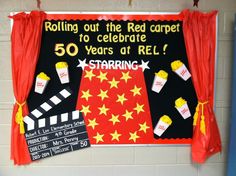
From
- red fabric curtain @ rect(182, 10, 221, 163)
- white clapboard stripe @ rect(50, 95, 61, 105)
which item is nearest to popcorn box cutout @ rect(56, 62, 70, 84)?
white clapboard stripe @ rect(50, 95, 61, 105)

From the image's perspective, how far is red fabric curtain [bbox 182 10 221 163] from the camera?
2.08 m

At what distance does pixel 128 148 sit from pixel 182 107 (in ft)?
1.60

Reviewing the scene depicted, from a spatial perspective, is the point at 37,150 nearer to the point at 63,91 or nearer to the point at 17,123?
the point at 17,123

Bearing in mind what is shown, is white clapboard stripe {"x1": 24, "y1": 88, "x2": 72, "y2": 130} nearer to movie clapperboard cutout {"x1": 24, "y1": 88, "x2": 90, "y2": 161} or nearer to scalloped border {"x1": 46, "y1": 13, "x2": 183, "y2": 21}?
movie clapperboard cutout {"x1": 24, "y1": 88, "x2": 90, "y2": 161}

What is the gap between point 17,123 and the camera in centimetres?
213

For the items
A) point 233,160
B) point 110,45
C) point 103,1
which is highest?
point 103,1

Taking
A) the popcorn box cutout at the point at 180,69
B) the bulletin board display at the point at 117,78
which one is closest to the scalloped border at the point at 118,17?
the bulletin board display at the point at 117,78

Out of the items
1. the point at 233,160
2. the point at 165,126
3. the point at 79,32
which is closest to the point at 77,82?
the point at 79,32

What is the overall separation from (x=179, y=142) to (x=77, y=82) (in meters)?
0.85

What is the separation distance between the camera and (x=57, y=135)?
2.17m

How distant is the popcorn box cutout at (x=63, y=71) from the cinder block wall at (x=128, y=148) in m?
0.35

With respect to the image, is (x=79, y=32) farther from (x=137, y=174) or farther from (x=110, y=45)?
(x=137, y=174)

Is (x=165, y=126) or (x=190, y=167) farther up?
(x=165, y=126)

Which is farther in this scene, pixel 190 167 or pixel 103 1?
pixel 190 167
